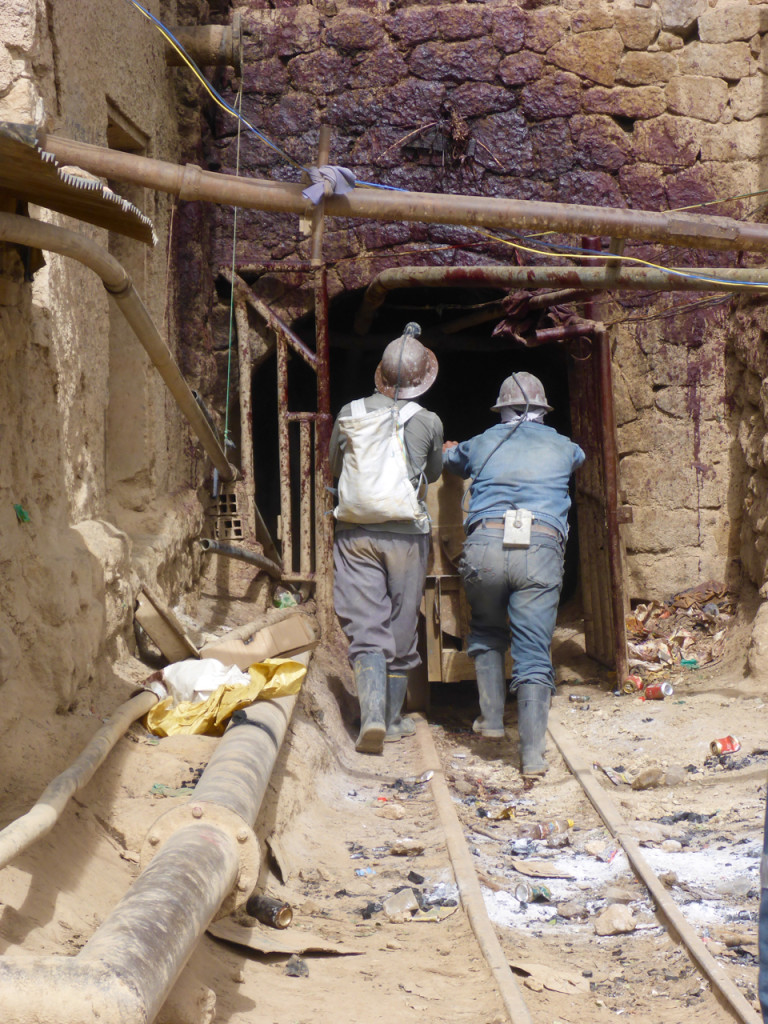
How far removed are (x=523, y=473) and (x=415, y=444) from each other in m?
0.67

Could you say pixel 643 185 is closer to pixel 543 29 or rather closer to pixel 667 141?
pixel 667 141

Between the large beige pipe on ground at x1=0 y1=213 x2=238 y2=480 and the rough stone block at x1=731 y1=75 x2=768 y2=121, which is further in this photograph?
the rough stone block at x1=731 y1=75 x2=768 y2=121

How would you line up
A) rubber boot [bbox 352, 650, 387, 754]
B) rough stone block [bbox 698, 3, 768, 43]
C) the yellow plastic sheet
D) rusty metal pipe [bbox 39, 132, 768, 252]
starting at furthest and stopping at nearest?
rough stone block [bbox 698, 3, 768, 43], rubber boot [bbox 352, 650, 387, 754], the yellow plastic sheet, rusty metal pipe [bbox 39, 132, 768, 252]

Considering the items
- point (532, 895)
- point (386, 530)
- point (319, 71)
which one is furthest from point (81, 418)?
point (319, 71)

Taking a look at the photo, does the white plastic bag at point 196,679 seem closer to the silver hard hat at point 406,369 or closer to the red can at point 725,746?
the silver hard hat at point 406,369

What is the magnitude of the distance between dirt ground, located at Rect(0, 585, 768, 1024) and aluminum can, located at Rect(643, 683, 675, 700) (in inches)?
19.1

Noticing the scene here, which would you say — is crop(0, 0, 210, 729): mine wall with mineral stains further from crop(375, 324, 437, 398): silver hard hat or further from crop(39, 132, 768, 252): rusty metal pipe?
crop(375, 324, 437, 398): silver hard hat

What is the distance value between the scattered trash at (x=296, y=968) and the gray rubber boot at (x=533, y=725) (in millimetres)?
2619

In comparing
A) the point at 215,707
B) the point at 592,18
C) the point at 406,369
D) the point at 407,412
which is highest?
the point at 592,18

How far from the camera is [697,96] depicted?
7.47m

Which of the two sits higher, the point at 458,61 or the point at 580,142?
the point at 458,61

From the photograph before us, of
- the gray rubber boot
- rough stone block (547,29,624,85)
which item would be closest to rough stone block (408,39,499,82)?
rough stone block (547,29,624,85)

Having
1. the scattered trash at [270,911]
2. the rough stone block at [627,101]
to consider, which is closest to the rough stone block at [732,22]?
the rough stone block at [627,101]

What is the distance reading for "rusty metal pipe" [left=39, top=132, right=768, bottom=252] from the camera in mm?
3883
